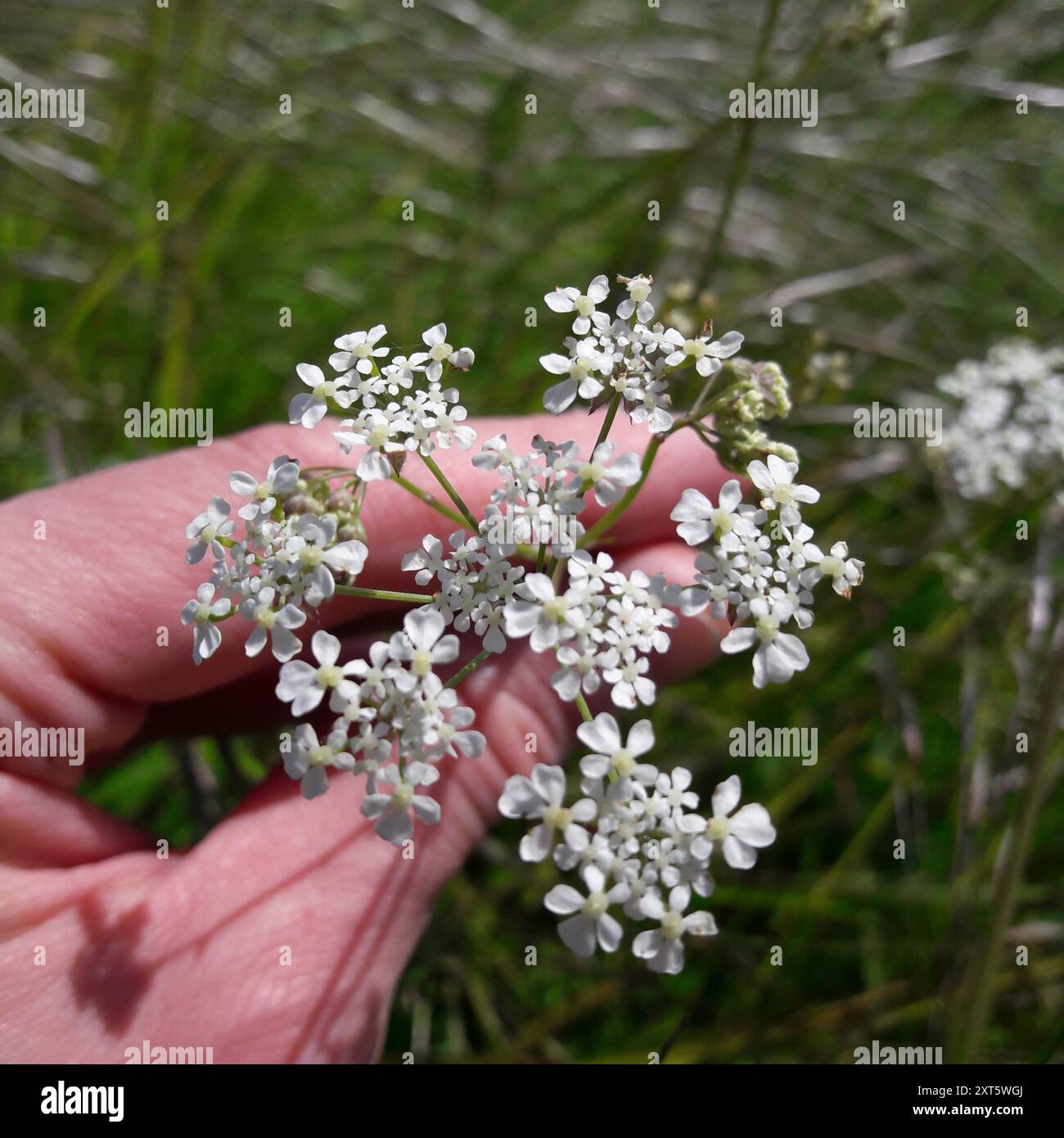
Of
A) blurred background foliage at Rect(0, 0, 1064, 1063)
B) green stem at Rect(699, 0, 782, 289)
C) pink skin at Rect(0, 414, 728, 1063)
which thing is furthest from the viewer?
blurred background foliage at Rect(0, 0, 1064, 1063)

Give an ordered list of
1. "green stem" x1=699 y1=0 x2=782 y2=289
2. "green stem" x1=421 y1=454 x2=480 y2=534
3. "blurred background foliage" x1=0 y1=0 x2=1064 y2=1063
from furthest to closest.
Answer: "blurred background foliage" x1=0 y1=0 x2=1064 y2=1063
"green stem" x1=699 y1=0 x2=782 y2=289
"green stem" x1=421 y1=454 x2=480 y2=534

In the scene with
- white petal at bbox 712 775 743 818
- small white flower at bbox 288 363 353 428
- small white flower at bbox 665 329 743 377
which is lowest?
white petal at bbox 712 775 743 818

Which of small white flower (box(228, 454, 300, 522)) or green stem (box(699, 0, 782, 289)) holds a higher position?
green stem (box(699, 0, 782, 289))

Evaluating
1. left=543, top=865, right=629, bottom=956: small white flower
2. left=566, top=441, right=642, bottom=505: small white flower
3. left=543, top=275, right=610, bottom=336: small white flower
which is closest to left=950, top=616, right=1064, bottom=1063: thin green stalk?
left=543, top=865, right=629, bottom=956: small white flower

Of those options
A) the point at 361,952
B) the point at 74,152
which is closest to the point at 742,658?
the point at 361,952

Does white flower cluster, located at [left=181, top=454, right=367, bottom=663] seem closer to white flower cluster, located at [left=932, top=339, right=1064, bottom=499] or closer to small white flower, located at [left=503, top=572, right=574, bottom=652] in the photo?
small white flower, located at [left=503, top=572, right=574, bottom=652]

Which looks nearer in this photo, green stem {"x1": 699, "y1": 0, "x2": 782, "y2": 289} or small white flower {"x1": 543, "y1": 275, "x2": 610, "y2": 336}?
small white flower {"x1": 543, "y1": 275, "x2": 610, "y2": 336}
